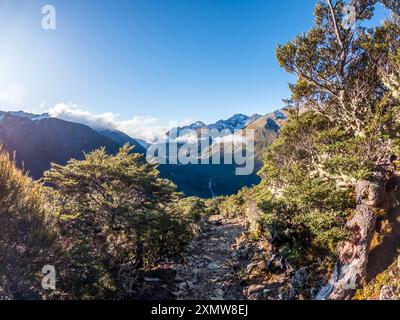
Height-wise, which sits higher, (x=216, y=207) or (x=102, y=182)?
(x=102, y=182)

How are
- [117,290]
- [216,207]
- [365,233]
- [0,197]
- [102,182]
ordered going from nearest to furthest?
[0,197], [365,233], [117,290], [102,182], [216,207]

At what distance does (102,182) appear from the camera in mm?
17891

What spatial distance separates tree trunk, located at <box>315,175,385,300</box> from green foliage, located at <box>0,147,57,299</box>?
11.4 m

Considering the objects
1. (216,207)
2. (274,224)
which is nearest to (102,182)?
(274,224)

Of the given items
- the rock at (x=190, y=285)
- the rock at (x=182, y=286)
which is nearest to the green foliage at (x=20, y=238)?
the rock at (x=182, y=286)

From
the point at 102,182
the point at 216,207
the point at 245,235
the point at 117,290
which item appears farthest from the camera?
the point at 216,207

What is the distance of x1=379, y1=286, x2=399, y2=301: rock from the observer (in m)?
8.06

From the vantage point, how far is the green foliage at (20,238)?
884 cm

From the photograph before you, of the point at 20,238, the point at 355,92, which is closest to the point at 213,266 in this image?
the point at 20,238

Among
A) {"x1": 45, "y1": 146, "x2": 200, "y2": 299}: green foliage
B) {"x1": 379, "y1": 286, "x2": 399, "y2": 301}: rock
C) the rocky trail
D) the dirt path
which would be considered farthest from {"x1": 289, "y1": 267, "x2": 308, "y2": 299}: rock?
{"x1": 45, "y1": 146, "x2": 200, "y2": 299}: green foliage

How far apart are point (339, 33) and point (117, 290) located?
19224 millimetres

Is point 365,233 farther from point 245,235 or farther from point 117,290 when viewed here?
point 245,235

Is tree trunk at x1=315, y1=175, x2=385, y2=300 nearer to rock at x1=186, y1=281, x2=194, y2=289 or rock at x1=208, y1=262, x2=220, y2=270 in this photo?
rock at x1=186, y1=281, x2=194, y2=289

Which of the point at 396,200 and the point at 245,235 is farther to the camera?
the point at 245,235
